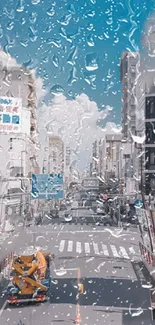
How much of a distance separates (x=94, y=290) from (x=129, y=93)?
2578cm

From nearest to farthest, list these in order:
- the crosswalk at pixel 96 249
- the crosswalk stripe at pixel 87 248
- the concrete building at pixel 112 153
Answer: the crosswalk at pixel 96 249
the crosswalk stripe at pixel 87 248
the concrete building at pixel 112 153

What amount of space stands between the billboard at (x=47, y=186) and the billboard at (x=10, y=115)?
19.6ft

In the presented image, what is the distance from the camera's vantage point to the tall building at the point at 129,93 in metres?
28.5

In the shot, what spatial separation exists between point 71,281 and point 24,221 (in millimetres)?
7723

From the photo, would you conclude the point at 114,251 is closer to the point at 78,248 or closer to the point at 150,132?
the point at 78,248

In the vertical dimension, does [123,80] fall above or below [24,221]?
above

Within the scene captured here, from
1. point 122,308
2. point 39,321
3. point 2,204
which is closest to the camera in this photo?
point 39,321

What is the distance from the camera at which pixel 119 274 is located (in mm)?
5406

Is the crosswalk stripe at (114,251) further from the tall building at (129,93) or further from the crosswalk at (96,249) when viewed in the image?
the tall building at (129,93)

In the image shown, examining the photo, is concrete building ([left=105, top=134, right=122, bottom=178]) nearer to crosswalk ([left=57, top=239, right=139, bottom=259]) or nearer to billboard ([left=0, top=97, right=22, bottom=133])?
billboard ([left=0, top=97, right=22, bottom=133])

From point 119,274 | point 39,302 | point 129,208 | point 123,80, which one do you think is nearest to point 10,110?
point 129,208

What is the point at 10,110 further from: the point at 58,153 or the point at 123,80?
the point at 123,80

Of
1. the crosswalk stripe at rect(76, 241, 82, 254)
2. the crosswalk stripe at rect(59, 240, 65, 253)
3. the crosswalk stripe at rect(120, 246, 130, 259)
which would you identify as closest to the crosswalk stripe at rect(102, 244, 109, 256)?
the crosswalk stripe at rect(120, 246, 130, 259)

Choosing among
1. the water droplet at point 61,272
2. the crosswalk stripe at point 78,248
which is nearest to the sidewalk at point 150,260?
the water droplet at point 61,272
